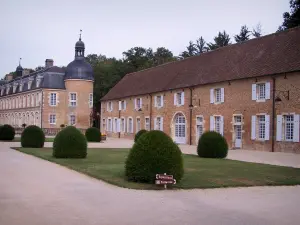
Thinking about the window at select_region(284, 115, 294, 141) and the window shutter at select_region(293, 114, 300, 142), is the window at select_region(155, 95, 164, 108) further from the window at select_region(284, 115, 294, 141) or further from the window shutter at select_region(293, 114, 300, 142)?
the window shutter at select_region(293, 114, 300, 142)

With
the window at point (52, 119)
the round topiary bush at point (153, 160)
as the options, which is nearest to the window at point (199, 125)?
the round topiary bush at point (153, 160)

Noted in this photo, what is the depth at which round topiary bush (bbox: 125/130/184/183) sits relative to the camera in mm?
9367

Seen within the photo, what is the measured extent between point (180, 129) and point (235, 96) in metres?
6.72

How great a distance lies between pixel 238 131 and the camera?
24.2 metres

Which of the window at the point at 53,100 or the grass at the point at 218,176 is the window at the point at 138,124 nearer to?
the window at the point at 53,100

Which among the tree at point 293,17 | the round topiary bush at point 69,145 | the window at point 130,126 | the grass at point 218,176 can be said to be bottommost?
the grass at point 218,176

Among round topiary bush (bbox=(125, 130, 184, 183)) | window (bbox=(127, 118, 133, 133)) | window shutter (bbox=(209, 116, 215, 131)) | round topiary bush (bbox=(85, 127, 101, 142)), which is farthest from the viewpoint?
window (bbox=(127, 118, 133, 133))

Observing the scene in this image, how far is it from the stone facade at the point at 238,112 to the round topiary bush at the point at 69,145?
423 inches

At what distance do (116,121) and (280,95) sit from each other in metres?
22.3

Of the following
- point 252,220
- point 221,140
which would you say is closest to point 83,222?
point 252,220

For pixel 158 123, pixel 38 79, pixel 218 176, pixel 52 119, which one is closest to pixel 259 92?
pixel 158 123

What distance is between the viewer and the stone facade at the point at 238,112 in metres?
20.8

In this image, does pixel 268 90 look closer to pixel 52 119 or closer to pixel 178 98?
pixel 178 98

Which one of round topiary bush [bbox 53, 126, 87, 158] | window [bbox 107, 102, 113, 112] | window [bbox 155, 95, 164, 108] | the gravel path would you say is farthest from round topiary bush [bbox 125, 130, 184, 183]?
window [bbox 107, 102, 113, 112]
